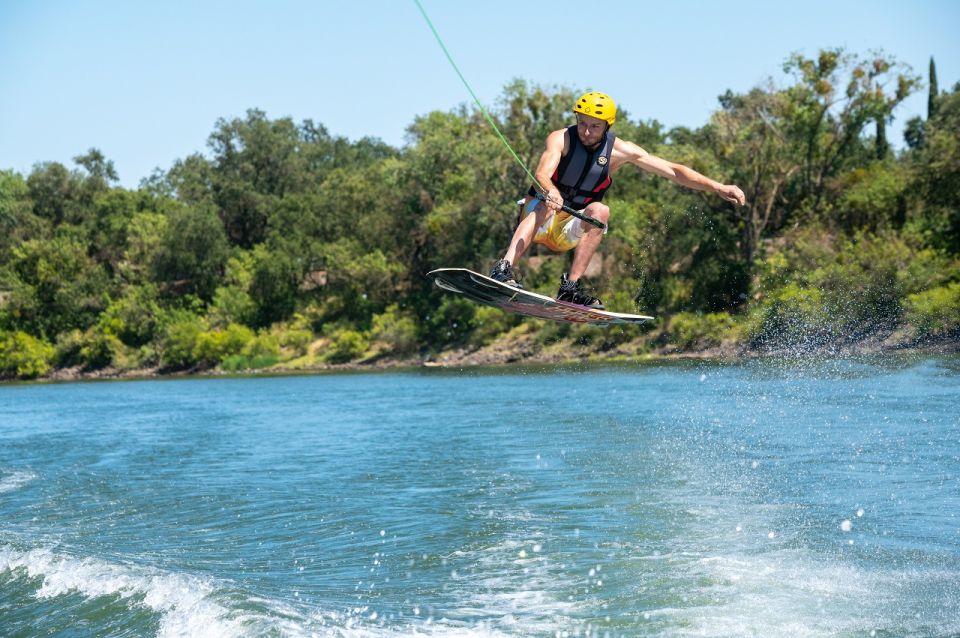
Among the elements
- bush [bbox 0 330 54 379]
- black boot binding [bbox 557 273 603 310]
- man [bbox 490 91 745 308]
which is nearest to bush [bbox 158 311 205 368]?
bush [bbox 0 330 54 379]

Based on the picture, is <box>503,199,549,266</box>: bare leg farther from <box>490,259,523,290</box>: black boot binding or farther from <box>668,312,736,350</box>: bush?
<box>668,312,736,350</box>: bush

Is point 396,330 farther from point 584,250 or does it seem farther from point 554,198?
point 554,198

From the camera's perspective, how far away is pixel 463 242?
152ft

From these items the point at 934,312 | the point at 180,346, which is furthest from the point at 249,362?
the point at 934,312

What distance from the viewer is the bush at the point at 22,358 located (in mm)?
51188

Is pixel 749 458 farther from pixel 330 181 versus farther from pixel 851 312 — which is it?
pixel 330 181

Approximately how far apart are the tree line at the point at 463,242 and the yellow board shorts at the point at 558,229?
1941 cm

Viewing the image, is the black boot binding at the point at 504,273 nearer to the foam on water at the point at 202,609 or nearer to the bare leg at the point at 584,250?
the bare leg at the point at 584,250

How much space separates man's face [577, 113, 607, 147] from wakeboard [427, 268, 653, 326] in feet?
5.06

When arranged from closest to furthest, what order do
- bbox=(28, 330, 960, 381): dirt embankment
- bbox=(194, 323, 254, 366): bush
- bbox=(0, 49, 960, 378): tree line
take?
bbox=(28, 330, 960, 381): dirt embankment < bbox=(0, 49, 960, 378): tree line < bbox=(194, 323, 254, 366): bush

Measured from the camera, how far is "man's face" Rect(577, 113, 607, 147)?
367 inches

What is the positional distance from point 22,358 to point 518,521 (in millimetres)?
47740

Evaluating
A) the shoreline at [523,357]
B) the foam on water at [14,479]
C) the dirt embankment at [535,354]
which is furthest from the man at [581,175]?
the dirt embankment at [535,354]

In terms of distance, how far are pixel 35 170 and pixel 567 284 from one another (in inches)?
2356
